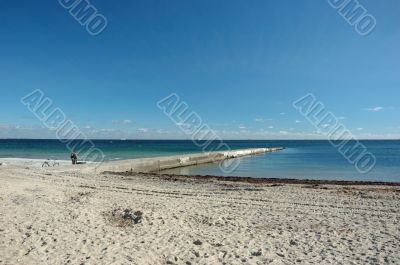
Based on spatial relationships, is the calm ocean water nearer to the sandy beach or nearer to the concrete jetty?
the concrete jetty

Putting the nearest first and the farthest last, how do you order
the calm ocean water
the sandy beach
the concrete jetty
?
the sandy beach, the calm ocean water, the concrete jetty

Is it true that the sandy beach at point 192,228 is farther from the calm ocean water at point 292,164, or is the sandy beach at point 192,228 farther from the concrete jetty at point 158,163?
the calm ocean water at point 292,164

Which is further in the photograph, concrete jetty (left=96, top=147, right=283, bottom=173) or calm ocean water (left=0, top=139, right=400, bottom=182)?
concrete jetty (left=96, top=147, right=283, bottom=173)

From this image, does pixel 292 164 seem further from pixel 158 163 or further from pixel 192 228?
pixel 192 228

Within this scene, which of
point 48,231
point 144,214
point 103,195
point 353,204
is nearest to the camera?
point 48,231

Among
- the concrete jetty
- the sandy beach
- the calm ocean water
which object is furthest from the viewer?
the concrete jetty

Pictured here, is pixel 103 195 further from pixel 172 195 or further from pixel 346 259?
pixel 346 259

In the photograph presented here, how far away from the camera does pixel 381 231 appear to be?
356 inches

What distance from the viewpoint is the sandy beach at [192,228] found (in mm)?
7152

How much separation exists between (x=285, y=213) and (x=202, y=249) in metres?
4.26

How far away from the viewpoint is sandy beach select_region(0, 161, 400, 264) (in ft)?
23.5

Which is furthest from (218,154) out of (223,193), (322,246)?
(322,246)

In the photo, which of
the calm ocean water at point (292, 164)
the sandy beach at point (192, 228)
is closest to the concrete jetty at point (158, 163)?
the calm ocean water at point (292, 164)

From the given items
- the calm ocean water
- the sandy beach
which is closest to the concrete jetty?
the calm ocean water
